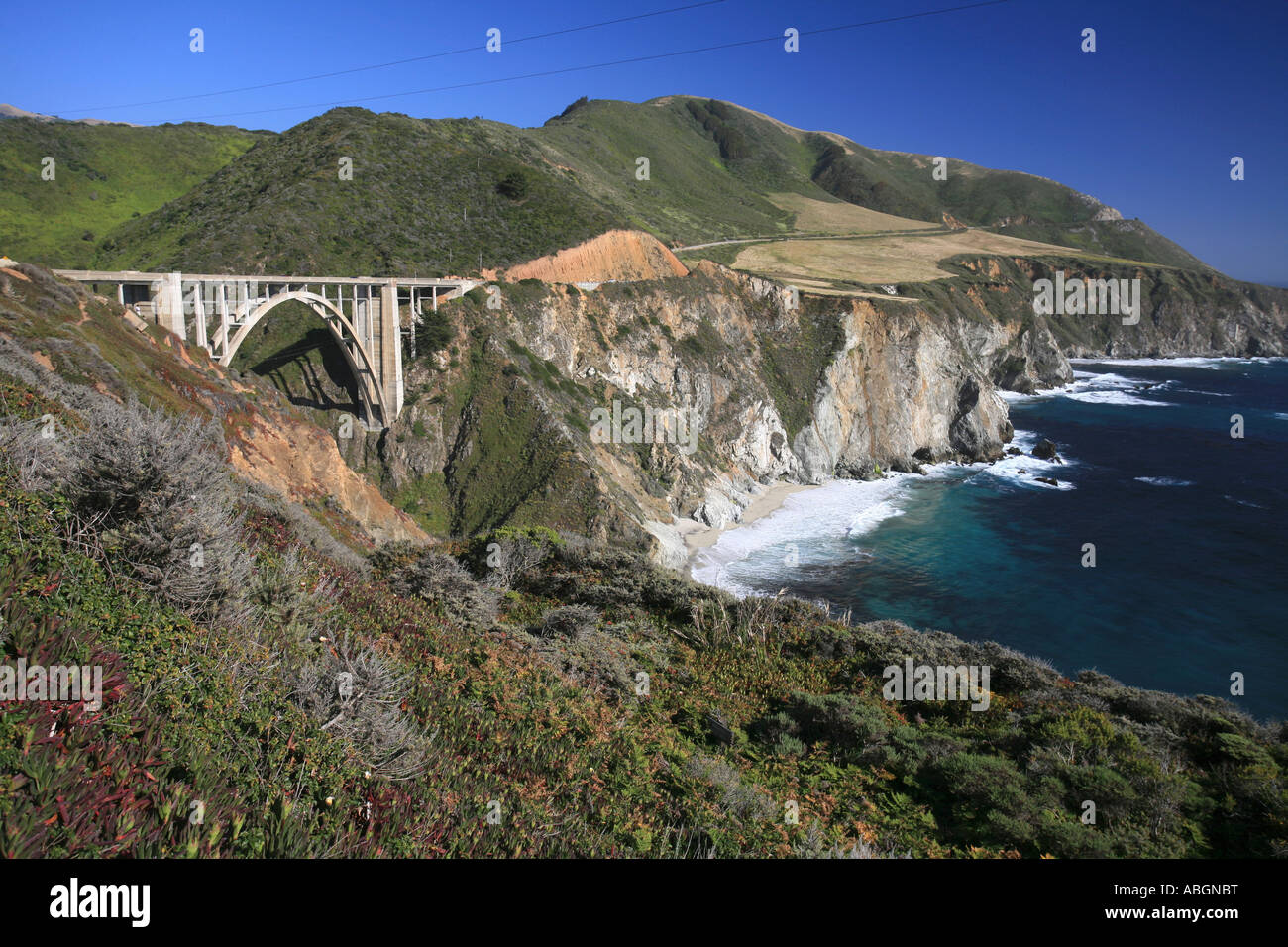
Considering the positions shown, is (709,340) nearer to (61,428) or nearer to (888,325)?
(888,325)

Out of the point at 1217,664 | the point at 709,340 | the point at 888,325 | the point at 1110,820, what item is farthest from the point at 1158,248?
the point at 1110,820

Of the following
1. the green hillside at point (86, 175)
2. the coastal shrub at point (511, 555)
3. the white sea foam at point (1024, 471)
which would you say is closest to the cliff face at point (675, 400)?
the white sea foam at point (1024, 471)

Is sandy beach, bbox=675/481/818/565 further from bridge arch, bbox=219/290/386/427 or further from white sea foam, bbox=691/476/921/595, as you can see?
bridge arch, bbox=219/290/386/427

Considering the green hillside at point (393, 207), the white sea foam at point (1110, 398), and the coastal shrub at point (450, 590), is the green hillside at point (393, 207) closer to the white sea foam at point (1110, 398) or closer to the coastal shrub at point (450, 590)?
the coastal shrub at point (450, 590)

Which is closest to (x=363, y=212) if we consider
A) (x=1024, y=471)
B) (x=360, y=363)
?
(x=360, y=363)

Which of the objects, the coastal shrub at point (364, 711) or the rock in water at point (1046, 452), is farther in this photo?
the rock in water at point (1046, 452)

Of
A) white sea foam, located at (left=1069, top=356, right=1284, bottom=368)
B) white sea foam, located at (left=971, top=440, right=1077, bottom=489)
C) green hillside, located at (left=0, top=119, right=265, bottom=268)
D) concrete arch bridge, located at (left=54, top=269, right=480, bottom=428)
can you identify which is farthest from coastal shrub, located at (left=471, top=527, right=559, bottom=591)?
white sea foam, located at (left=1069, top=356, right=1284, bottom=368)

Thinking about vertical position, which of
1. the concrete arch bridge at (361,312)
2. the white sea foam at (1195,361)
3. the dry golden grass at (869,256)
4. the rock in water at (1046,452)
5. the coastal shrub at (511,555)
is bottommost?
the coastal shrub at (511,555)
